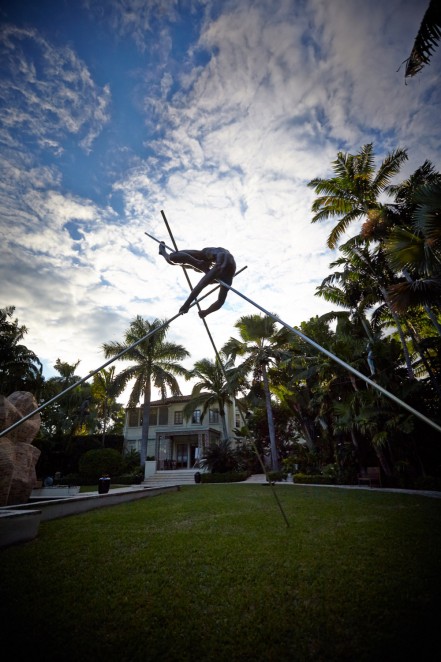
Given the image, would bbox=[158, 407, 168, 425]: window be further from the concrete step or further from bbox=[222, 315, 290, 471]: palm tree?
bbox=[222, 315, 290, 471]: palm tree

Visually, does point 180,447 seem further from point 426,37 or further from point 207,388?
point 426,37

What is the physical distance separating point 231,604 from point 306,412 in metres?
21.4

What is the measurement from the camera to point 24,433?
388 inches

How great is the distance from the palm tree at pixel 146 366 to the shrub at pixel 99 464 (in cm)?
225

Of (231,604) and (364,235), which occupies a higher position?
(364,235)

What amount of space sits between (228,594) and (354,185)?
1698 cm

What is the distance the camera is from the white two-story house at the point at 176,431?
98.6ft

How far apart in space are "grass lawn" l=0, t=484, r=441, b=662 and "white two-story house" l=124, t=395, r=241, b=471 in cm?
2539

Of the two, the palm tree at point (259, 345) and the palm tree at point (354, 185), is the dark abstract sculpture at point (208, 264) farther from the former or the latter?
the palm tree at point (259, 345)

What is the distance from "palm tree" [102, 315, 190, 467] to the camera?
23438mm

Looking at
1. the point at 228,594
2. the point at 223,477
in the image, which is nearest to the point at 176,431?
the point at 223,477

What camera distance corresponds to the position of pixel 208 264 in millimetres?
5098

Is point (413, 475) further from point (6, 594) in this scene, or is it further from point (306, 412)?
point (6, 594)

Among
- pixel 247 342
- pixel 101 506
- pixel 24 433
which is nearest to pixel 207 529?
pixel 101 506
